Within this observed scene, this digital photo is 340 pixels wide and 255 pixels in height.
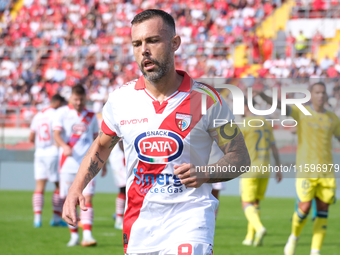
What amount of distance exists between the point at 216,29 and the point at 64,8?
357 inches

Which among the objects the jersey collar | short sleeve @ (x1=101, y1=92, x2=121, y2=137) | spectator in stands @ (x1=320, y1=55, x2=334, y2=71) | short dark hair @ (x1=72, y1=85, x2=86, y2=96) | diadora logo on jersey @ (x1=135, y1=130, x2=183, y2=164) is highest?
the jersey collar

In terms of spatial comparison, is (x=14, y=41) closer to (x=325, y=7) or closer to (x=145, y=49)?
(x=325, y=7)

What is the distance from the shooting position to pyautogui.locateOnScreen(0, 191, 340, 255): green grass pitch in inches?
320

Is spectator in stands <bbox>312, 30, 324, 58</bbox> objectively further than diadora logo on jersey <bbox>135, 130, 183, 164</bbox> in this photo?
Yes

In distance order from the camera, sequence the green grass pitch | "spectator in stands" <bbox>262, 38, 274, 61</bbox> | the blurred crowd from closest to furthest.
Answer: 1. the green grass pitch
2. "spectator in stands" <bbox>262, 38, 274, 61</bbox>
3. the blurred crowd

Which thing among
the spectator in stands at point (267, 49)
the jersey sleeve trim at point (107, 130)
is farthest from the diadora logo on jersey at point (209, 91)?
the spectator in stands at point (267, 49)

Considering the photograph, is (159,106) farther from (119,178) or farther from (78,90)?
(119,178)

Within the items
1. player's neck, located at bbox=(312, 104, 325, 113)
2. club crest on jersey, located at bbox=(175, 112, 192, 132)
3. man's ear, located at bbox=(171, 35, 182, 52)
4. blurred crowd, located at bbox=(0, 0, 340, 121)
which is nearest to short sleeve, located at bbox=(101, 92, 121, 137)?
club crest on jersey, located at bbox=(175, 112, 192, 132)

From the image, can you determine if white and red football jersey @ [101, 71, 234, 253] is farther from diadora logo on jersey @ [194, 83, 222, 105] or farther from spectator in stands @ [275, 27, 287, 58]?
spectator in stands @ [275, 27, 287, 58]

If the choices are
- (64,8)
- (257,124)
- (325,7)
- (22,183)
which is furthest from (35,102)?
(257,124)

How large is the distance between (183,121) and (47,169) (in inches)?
313

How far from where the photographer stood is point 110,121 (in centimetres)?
375

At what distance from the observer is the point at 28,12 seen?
30422mm

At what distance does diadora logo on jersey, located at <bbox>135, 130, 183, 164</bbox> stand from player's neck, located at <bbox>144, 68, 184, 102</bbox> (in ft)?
0.90
